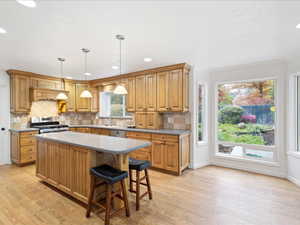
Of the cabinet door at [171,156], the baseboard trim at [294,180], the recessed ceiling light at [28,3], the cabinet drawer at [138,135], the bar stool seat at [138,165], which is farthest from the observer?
the cabinet drawer at [138,135]

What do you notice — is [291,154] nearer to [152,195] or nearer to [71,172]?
[152,195]

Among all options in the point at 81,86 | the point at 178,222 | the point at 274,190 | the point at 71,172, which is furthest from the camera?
the point at 81,86

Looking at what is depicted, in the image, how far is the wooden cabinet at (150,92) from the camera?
424 cm

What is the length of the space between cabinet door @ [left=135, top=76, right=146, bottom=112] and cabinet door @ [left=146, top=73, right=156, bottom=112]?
10cm

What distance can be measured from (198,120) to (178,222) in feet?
8.58

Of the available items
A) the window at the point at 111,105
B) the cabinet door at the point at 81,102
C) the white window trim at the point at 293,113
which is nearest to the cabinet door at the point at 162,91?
the window at the point at 111,105

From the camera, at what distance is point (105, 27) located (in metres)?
2.23

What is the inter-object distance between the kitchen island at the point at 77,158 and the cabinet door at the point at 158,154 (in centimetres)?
131

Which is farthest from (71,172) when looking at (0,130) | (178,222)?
(0,130)

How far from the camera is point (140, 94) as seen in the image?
4.51m

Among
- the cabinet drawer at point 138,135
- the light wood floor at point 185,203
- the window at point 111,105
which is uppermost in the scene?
the window at point 111,105

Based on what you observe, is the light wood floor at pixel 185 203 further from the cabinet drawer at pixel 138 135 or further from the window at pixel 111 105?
the window at pixel 111 105

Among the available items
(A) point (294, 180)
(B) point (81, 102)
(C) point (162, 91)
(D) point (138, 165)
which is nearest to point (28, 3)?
(D) point (138, 165)

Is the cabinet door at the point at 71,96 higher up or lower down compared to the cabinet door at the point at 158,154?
higher up
